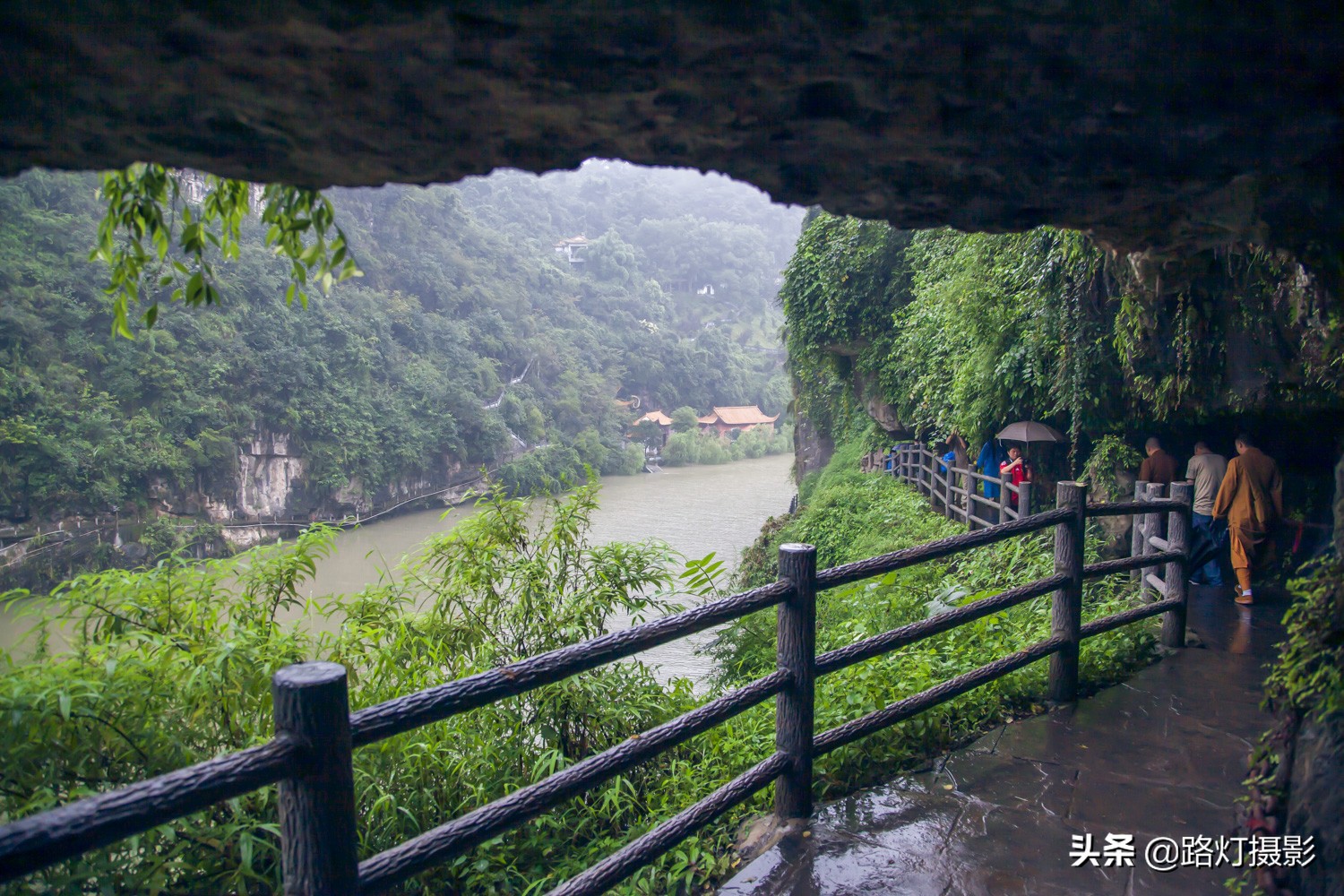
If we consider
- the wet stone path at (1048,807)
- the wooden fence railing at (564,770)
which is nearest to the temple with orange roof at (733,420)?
the wet stone path at (1048,807)

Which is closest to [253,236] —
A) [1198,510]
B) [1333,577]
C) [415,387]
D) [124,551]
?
[415,387]

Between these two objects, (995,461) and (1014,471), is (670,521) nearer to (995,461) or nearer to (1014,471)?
(995,461)

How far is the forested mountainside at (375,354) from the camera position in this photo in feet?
70.6

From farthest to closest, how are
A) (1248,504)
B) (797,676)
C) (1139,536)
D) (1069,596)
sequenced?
(1248,504) → (1139,536) → (1069,596) → (797,676)

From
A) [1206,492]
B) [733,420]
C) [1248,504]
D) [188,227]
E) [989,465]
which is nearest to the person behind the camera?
[188,227]

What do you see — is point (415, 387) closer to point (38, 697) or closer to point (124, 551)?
point (124, 551)

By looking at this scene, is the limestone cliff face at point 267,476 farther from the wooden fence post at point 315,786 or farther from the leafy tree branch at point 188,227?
the wooden fence post at point 315,786

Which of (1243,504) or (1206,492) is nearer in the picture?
(1243,504)

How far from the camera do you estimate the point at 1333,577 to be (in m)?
2.38

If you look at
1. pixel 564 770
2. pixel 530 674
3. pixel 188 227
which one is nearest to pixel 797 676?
pixel 564 770

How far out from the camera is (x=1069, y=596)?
12.3 ft

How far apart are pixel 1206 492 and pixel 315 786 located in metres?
Result: 7.25

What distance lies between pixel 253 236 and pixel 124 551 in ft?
49.6

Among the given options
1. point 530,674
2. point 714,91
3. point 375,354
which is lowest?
point 530,674
